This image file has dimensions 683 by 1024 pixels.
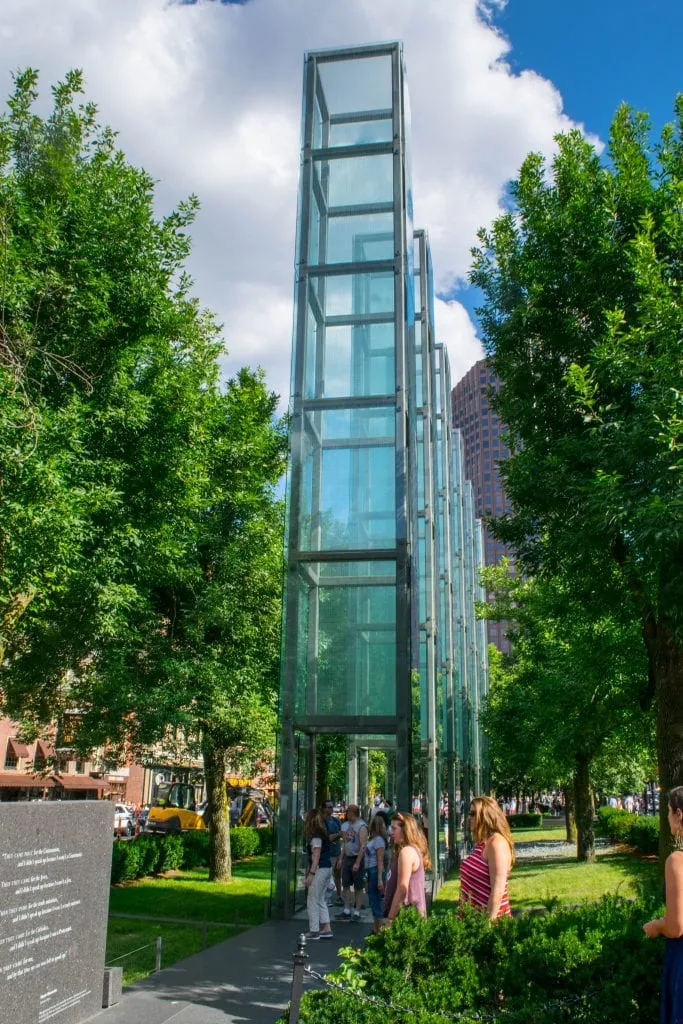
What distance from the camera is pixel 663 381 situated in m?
10.2

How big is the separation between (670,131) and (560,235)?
2.18m

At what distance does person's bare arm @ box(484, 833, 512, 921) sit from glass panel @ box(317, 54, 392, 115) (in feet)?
53.0

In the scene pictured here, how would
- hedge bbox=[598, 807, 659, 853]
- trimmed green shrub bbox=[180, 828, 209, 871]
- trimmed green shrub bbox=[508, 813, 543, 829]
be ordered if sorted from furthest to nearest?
trimmed green shrub bbox=[508, 813, 543, 829]
hedge bbox=[598, 807, 659, 853]
trimmed green shrub bbox=[180, 828, 209, 871]

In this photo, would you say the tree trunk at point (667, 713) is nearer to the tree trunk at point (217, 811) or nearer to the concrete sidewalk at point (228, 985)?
the concrete sidewalk at point (228, 985)

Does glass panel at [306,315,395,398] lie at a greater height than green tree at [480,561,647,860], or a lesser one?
greater

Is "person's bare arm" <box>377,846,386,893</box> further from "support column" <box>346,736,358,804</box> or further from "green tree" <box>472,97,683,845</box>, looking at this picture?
"support column" <box>346,736,358,804</box>

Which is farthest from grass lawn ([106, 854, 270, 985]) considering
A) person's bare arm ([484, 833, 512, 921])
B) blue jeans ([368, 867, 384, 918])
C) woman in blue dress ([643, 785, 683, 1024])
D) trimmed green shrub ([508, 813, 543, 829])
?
trimmed green shrub ([508, 813, 543, 829])

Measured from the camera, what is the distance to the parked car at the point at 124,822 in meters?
36.8

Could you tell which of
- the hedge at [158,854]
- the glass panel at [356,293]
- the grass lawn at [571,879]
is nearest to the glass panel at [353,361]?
the glass panel at [356,293]

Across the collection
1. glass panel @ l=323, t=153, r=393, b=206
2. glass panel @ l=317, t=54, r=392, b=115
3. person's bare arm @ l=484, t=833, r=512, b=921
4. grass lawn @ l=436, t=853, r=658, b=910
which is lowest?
grass lawn @ l=436, t=853, r=658, b=910

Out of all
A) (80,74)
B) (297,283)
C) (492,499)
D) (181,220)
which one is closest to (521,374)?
(297,283)

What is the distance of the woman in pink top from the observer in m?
7.14

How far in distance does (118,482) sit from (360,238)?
7145 mm

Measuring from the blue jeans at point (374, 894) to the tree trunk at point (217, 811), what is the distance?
8.16 m
